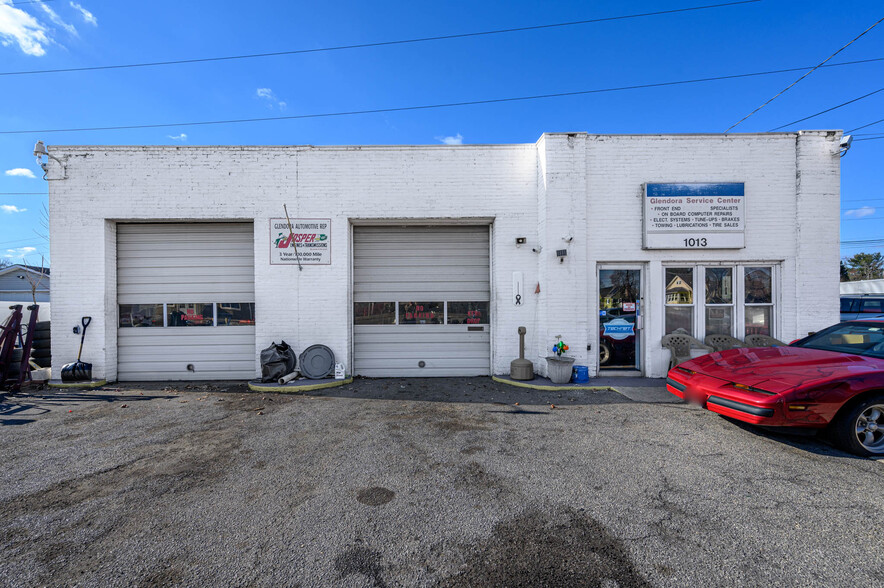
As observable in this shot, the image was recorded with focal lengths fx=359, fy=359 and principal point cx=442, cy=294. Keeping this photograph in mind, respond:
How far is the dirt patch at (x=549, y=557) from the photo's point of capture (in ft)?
6.94

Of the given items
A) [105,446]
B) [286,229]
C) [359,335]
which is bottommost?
[105,446]

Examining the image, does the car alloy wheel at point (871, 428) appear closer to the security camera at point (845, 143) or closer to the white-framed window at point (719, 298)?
the white-framed window at point (719, 298)

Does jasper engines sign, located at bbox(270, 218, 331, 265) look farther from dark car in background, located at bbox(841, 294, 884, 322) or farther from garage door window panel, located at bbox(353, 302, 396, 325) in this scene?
dark car in background, located at bbox(841, 294, 884, 322)

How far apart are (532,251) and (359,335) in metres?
4.19

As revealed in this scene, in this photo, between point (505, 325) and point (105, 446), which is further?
point (505, 325)

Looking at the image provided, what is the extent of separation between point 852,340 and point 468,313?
5813mm

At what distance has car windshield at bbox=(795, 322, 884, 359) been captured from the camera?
4355 millimetres

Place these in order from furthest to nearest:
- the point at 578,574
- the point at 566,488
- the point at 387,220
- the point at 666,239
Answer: the point at 387,220
the point at 666,239
the point at 566,488
the point at 578,574

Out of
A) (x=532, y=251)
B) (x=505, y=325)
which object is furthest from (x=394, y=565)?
(x=532, y=251)

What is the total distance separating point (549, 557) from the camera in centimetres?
230

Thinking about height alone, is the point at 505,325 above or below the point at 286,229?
below

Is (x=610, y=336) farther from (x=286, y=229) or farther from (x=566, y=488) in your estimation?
(x=286, y=229)

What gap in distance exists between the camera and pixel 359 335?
794 centimetres

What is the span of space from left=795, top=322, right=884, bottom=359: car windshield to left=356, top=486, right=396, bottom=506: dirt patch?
567 cm
